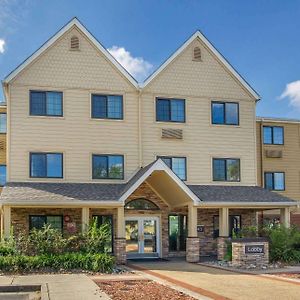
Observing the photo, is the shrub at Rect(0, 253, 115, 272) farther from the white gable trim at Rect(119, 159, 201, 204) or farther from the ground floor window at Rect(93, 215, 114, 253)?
the ground floor window at Rect(93, 215, 114, 253)

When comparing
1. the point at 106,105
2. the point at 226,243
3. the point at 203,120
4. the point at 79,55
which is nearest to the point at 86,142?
the point at 106,105

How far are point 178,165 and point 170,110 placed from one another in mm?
2727

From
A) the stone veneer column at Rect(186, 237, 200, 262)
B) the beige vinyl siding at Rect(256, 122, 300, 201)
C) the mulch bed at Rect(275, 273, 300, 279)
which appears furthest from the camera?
the beige vinyl siding at Rect(256, 122, 300, 201)

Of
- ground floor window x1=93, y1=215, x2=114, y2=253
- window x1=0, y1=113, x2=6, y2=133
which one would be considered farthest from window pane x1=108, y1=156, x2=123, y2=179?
window x1=0, y1=113, x2=6, y2=133

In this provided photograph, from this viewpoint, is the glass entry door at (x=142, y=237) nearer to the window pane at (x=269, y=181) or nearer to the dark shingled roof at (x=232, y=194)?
the dark shingled roof at (x=232, y=194)

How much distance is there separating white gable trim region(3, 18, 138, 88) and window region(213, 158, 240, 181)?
568cm

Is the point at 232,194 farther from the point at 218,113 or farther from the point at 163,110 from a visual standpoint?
the point at 163,110

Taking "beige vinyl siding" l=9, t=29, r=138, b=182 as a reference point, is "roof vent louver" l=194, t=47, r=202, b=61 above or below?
above

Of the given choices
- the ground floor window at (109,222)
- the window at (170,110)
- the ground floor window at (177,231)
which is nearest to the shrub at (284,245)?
the ground floor window at (177,231)

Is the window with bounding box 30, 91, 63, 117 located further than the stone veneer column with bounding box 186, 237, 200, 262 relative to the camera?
Yes

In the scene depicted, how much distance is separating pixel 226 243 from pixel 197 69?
900cm

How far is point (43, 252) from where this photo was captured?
66.8 ft

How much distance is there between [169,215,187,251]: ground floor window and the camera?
26.5 metres

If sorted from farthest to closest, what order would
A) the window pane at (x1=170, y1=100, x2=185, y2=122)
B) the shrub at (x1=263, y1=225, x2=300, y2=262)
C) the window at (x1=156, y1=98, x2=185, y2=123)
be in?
1. the window pane at (x1=170, y1=100, x2=185, y2=122)
2. the window at (x1=156, y1=98, x2=185, y2=123)
3. the shrub at (x1=263, y1=225, x2=300, y2=262)
